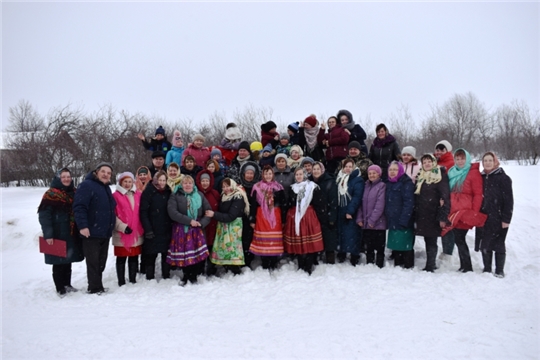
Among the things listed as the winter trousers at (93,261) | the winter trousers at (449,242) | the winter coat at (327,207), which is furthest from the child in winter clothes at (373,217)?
the winter trousers at (93,261)

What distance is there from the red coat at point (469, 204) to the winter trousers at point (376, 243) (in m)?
0.96

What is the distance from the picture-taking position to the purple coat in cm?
586

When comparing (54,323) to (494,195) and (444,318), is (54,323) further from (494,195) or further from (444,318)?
(494,195)

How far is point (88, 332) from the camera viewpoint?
155 inches

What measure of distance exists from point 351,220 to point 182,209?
9.48 ft

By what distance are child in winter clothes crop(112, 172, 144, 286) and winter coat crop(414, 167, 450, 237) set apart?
4.56 metres

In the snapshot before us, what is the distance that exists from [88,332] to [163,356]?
118 centimetres

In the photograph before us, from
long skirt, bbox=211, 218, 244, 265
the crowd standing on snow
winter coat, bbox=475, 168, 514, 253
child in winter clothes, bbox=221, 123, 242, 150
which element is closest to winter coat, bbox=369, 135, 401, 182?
the crowd standing on snow

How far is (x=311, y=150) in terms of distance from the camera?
24.8 ft

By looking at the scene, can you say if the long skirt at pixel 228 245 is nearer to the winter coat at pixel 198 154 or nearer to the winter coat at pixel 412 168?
the winter coat at pixel 198 154

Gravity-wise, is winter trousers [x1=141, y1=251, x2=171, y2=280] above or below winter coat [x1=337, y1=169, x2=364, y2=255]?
below

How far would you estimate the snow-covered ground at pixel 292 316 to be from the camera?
347 cm

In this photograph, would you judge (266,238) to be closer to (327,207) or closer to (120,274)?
(327,207)

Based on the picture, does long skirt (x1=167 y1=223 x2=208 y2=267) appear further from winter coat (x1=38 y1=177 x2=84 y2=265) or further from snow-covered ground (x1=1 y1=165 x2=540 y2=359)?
winter coat (x1=38 y1=177 x2=84 y2=265)
